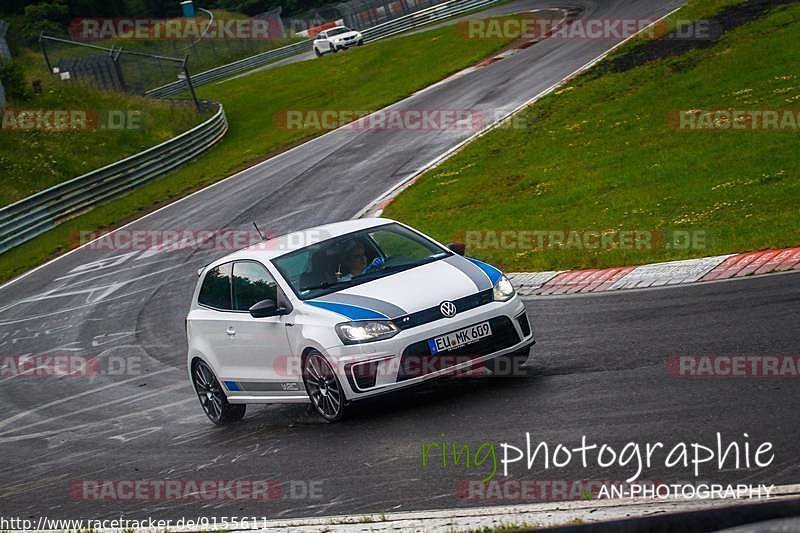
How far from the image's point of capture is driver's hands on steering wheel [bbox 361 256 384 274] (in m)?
10.5

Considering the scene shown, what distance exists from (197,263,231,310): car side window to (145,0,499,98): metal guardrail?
51637 millimetres

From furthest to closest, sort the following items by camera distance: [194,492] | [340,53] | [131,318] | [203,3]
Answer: [203,3], [340,53], [131,318], [194,492]

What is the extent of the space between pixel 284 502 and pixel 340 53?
5254cm

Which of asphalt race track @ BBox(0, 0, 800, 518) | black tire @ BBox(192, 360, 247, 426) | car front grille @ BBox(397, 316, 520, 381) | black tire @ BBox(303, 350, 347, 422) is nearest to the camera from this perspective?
asphalt race track @ BBox(0, 0, 800, 518)

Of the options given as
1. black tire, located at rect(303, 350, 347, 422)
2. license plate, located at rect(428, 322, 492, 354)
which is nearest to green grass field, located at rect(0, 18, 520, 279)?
black tire, located at rect(303, 350, 347, 422)

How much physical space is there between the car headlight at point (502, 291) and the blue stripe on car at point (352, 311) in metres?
1.02

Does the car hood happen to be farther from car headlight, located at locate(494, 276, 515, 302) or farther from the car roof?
the car roof

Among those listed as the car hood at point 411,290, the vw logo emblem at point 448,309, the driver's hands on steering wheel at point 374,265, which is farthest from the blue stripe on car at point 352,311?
the driver's hands on steering wheel at point 374,265

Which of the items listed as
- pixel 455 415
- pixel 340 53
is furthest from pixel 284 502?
pixel 340 53

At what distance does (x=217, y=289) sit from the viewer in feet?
37.8

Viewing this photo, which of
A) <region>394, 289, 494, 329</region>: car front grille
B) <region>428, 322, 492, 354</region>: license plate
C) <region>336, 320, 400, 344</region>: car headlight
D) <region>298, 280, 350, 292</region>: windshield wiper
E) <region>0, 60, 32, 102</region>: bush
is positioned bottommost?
<region>0, 60, 32, 102</region>: bush

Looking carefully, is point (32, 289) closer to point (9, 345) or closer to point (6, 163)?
point (9, 345)

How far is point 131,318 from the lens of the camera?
1933cm

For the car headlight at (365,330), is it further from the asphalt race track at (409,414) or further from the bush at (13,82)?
the bush at (13,82)
